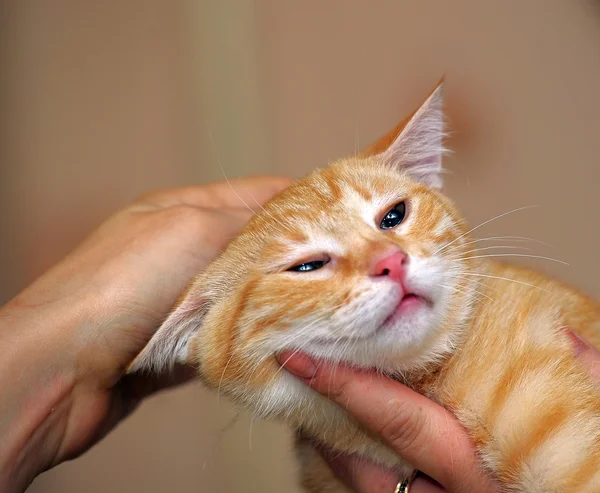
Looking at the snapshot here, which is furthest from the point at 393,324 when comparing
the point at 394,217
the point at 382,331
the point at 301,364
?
the point at 394,217

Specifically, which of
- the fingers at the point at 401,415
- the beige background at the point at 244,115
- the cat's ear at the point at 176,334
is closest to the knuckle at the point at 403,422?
the fingers at the point at 401,415

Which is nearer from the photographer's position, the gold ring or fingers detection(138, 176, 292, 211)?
the gold ring

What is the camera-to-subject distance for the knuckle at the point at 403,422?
2.99 ft

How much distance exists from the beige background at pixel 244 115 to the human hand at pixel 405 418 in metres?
1.19

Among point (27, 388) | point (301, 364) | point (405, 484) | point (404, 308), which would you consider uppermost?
point (404, 308)

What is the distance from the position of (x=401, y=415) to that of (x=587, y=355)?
380 mm

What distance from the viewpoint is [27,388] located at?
3.61ft

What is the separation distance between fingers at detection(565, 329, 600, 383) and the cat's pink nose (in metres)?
0.40

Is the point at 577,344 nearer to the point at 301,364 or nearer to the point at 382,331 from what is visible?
the point at 382,331

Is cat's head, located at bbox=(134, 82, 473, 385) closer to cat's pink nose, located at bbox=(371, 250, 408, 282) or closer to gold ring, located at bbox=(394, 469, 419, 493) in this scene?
cat's pink nose, located at bbox=(371, 250, 408, 282)

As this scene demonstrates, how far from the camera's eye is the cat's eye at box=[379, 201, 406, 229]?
104 centimetres

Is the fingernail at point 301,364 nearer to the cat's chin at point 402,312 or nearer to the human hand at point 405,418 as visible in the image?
the human hand at point 405,418

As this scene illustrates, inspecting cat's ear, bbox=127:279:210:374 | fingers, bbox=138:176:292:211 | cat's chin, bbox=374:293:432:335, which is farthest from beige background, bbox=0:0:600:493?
cat's chin, bbox=374:293:432:335

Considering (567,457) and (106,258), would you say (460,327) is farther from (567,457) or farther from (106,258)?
(106,258)
